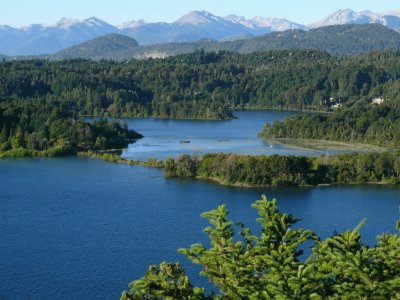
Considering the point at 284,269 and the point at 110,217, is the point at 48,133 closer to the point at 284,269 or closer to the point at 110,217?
the point at 110,217

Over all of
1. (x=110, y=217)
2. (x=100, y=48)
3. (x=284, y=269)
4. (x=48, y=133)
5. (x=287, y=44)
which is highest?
(x=287, y=44)

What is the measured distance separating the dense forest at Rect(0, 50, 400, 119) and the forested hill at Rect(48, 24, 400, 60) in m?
47.0

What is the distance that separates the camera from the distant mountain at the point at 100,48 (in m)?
139

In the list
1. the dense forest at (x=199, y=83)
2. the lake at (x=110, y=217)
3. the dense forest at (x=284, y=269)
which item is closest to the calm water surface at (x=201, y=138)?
the lake at (x=110, y=217)

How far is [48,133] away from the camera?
35375 mm

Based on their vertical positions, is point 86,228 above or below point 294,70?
below

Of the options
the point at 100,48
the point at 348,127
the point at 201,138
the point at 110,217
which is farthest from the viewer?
the point at 100,48

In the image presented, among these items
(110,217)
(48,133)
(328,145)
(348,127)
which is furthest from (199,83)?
(110,217)

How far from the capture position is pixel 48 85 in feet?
208

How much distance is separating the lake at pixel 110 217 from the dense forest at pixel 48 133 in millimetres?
2335

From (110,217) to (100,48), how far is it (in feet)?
420

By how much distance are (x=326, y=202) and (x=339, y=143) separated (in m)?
16.3

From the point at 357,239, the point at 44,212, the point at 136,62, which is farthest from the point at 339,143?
the point at 136,62

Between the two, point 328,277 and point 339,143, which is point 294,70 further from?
point 328,277
